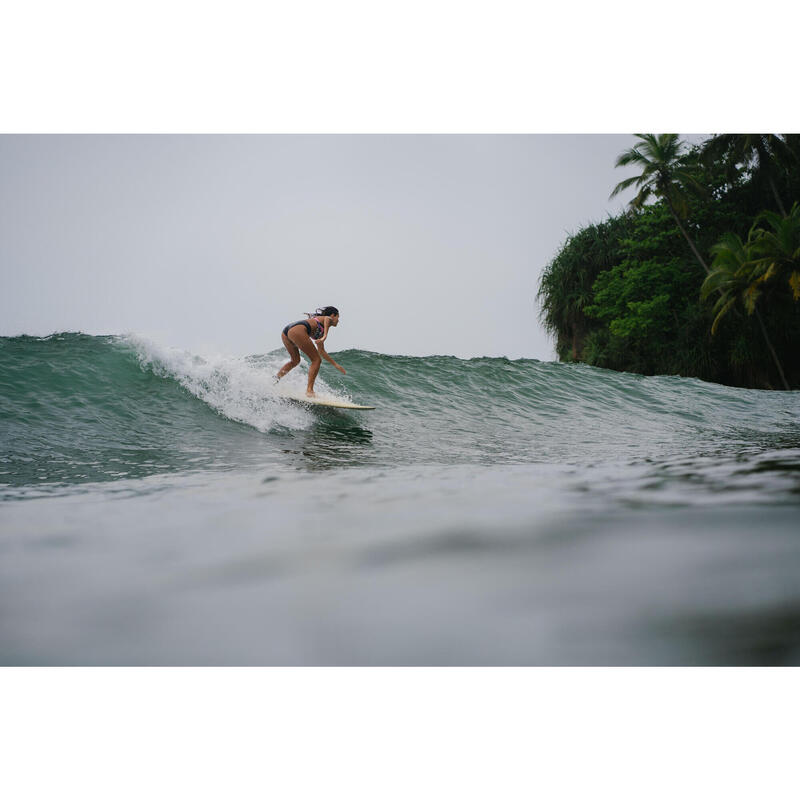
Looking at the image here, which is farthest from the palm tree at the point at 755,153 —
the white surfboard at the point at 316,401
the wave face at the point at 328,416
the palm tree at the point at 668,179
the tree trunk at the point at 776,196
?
the white surfboard at the point at 316,401

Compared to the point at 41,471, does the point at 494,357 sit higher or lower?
higher

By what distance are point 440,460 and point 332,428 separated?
1463 millimetres

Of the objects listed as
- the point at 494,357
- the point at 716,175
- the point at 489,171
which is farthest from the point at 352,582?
the point at 716,175

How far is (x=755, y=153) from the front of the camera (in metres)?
14.8

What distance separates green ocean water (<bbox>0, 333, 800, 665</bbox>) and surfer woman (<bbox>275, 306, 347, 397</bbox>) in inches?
60.9

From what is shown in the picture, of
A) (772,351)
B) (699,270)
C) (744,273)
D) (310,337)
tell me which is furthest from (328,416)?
(699,270)

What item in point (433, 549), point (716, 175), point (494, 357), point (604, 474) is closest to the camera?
point (433, 549)

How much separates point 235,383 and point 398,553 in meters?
4.34

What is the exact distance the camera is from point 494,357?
8.59 metres

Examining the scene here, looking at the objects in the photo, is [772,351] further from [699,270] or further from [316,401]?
[316,401]

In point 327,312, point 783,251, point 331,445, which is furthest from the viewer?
point 783,251

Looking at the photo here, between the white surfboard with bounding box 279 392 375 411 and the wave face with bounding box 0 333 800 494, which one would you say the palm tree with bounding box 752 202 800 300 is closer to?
the wave face with bounding box 0 333 800 494
